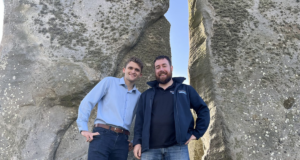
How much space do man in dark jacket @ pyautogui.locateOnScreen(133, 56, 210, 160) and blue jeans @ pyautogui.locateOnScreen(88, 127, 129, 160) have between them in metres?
0.15

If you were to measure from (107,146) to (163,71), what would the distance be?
97cm

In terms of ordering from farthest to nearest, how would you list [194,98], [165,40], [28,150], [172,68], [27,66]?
[165,40] < [27,66] < [28,150] < [172,68] < [194,98]

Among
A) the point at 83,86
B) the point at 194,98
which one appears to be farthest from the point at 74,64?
the point at 194,98

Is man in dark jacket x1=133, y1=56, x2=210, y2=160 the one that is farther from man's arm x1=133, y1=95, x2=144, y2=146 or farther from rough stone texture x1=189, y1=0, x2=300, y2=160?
rough stone texture x1=189, y1=0, x2=300, y2=160

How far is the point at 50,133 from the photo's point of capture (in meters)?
3.97

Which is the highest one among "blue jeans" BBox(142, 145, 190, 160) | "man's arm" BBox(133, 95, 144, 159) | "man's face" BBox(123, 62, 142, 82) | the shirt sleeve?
"man's face" BBox(123, 62, 142, 82)

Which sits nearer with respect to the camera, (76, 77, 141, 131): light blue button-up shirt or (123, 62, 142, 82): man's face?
(76, 77, 141, 131): light blue button-up shirt

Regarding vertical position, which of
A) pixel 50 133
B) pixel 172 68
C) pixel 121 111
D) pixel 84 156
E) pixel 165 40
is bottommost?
pixel 84 156

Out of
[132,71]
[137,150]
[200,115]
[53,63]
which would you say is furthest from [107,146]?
[53,63]

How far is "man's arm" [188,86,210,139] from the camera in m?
2.99

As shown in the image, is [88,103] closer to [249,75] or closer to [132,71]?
[132,71]

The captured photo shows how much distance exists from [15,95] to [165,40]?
8.41 feet

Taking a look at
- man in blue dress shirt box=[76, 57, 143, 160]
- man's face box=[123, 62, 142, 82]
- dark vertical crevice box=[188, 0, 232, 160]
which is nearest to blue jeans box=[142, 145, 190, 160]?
man in blue dress shirt box=[76, 57, 143, 160]

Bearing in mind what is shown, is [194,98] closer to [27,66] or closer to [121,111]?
[121,111]
